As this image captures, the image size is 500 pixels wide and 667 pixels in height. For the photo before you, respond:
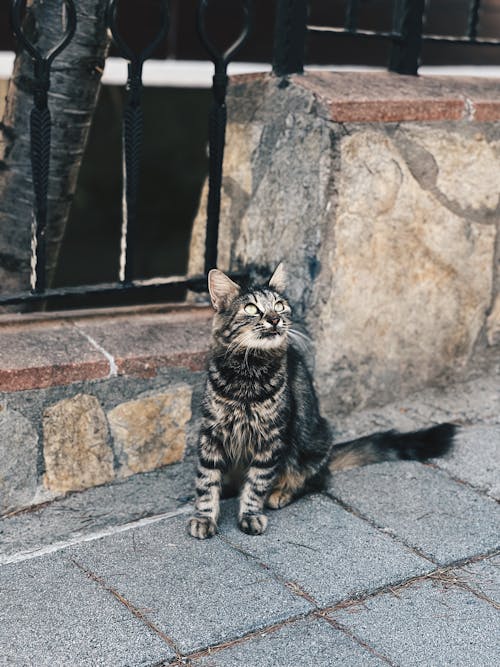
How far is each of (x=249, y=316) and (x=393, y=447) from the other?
865 millimetres

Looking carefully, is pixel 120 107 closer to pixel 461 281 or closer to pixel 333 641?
pixel 461 281

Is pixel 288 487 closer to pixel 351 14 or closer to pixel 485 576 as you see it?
pixel 485 576

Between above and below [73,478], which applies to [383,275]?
above

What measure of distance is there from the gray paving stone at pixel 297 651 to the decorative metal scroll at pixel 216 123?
1.72m

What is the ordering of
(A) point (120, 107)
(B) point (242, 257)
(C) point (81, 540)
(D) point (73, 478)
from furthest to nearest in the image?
(A) point (120, 107), (B) point (242, 257), (D) point (73, 478), (C) point (81, 540)

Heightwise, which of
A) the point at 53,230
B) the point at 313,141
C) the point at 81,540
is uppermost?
the point at 313,141

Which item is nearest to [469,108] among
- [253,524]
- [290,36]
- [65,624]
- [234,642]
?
[290,36]

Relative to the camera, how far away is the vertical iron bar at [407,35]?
13.0 ft

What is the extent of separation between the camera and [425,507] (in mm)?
3262

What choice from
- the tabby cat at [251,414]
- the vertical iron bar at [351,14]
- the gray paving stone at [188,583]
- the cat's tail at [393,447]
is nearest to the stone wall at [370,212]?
the vertical iron bar at [351,14]

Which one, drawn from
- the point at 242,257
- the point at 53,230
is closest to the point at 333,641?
the point at 242,257

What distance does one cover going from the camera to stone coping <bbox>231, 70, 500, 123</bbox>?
139 inches

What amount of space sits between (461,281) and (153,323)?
1355 mm

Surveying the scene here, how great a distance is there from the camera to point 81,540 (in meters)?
2.99
